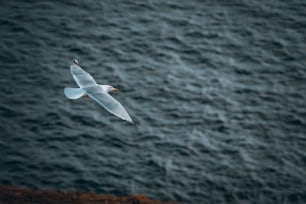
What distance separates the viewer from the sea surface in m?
13.6

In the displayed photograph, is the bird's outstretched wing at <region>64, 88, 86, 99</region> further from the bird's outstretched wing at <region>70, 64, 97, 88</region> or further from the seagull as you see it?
the bird's outstretched wing at <region>70, 64, 97, 88</region>

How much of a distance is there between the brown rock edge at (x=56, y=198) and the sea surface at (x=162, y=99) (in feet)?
0.78

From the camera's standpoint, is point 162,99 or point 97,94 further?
point 162,99

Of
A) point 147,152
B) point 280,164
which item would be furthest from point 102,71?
point 280,164

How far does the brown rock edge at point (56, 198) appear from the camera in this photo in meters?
12.5

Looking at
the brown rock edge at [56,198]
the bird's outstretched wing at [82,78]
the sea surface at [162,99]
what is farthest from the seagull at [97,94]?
the sea surface at [162,99]

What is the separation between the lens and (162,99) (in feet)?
52.5

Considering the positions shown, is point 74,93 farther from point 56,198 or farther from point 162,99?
point 162,99

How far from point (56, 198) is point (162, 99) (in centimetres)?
477

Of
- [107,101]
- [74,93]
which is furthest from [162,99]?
[74,93]

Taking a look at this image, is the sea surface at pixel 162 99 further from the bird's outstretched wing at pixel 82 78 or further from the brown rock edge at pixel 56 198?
the bird's outstretched wing at pixel 82 78

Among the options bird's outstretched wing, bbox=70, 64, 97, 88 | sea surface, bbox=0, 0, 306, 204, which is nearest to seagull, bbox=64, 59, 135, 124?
bird's outstretched wing, bbox=70, 64, 97, 88

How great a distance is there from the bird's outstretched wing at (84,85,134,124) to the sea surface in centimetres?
285

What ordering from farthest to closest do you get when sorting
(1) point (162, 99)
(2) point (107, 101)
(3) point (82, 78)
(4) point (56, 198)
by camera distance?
(1) point (162, 99) < (4) point (56, 198) < (3) point (82, 78) < (2) point (107, 101)
